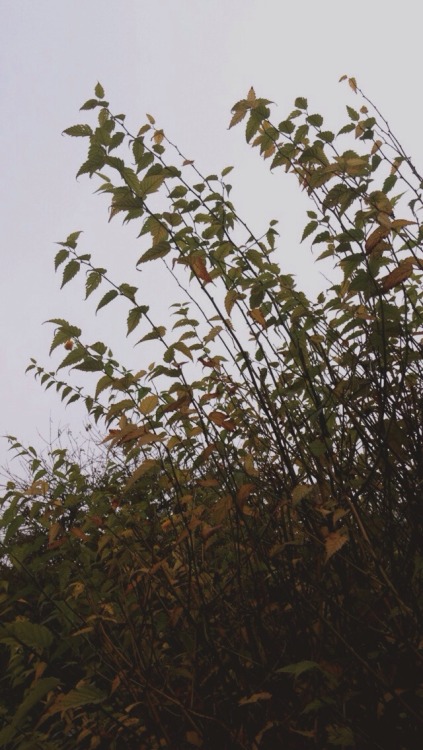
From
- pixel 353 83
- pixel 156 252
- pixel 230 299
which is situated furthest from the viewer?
pixel 353 83

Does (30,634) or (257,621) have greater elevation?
(30,634)

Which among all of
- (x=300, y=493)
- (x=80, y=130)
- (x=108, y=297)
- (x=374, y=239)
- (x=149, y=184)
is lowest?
(x=300, y=493)

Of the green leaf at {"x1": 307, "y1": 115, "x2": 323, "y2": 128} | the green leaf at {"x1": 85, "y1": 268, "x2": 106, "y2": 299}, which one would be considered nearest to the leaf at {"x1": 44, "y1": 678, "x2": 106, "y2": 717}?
the green leaf at {"x1": 85, "y1": 268, "x2": 106, "y2": 299}

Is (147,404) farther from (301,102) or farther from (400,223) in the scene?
(301,102)

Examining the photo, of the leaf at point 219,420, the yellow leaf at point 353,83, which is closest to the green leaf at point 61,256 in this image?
the leaf at point 219,420

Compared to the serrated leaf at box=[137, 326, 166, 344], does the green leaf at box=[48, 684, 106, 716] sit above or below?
below

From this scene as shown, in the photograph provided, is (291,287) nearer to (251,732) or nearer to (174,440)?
(174,440)

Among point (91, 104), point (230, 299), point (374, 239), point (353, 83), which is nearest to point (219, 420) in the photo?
point (230, 299)

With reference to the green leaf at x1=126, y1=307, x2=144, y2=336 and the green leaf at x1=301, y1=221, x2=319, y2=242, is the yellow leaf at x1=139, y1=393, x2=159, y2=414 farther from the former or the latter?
the green leaf at x1=301, y1=221, x2=319, y2=242

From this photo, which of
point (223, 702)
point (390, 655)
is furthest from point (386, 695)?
point (223, 702)

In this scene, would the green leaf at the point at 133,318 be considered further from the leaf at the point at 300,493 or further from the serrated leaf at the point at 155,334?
the leaf at the point at 300,493

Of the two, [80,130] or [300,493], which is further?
[80,130]

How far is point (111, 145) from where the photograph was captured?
1692 mm

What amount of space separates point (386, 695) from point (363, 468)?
798 mm
